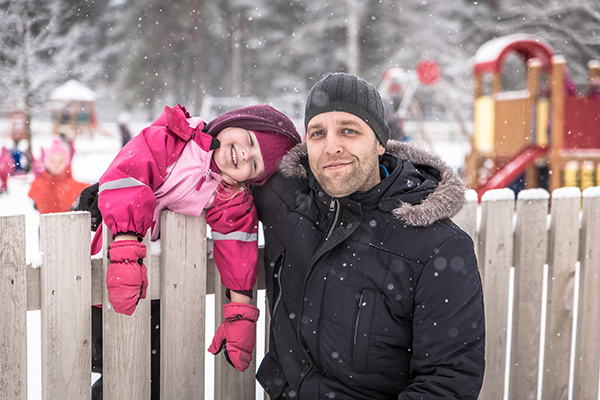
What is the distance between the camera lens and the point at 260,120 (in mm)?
2461

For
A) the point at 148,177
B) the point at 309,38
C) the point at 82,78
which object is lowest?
the point at 148,177

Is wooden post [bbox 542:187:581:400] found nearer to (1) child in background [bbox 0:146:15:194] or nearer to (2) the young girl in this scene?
(2) the young girl

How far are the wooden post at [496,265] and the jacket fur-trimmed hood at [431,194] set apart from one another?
64 cm

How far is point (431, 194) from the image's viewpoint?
2.01m

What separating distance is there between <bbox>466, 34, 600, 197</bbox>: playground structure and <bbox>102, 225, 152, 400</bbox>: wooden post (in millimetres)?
8418

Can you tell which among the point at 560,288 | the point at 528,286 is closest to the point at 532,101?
the point at 560,288

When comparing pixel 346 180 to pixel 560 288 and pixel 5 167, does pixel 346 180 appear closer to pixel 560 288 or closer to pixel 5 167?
pixel 560 288

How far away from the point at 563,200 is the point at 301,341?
69.0 inches

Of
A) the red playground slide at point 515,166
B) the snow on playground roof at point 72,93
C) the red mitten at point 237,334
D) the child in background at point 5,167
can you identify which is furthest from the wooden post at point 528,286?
the snow on playground roof at point 72,93

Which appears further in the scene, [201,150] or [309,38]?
[309,38]

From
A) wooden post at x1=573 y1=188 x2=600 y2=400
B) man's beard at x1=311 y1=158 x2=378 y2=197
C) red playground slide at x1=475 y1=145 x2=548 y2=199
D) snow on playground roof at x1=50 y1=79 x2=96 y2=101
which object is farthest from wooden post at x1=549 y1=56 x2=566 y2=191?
snow on playground roof at x1=50 y1=79 x2=96 y2=101

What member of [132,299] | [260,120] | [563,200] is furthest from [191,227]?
[563,200]

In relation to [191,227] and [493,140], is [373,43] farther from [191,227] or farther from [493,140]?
A: [191,227]

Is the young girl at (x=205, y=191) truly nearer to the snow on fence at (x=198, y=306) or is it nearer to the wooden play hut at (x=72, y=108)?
the snow on fence at (x=198, y=306)
